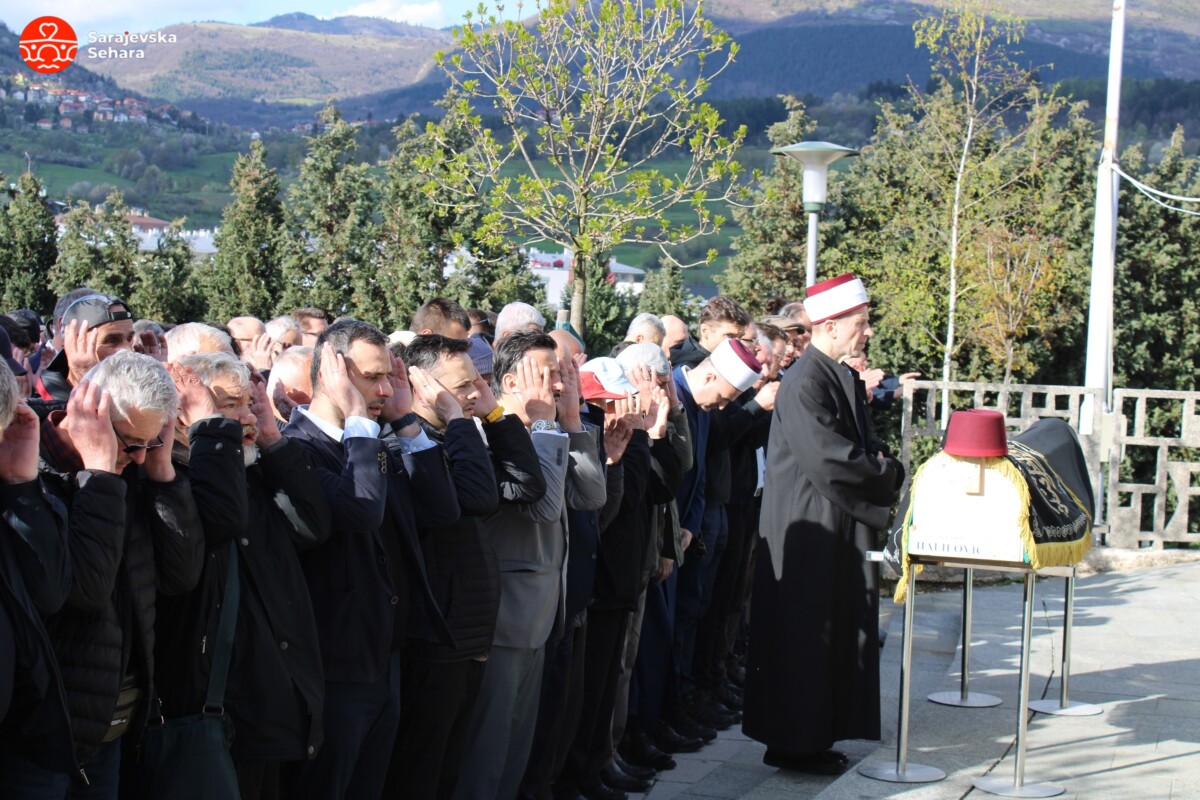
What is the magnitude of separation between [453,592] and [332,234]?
24916mm

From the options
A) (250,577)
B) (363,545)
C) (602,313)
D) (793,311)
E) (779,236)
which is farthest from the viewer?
(779,236)

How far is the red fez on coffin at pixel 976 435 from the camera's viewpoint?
532 centimetres

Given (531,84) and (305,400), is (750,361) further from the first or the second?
(531,84)

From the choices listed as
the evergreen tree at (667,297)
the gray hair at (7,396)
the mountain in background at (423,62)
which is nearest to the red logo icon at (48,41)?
the evergreen tree at (667,297)

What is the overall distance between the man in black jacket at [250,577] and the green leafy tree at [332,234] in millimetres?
23589

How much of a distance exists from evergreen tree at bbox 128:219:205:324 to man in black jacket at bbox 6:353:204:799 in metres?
23.9

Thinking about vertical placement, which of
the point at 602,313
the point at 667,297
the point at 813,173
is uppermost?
the point at 813,173

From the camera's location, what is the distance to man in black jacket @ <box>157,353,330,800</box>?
11.8 feet

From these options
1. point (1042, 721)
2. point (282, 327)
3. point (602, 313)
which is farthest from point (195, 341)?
point (602, 313)

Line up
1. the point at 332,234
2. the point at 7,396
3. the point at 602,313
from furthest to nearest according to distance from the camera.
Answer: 1. the point at 332,234
2. the point at 602,313
3. the point at 7,396

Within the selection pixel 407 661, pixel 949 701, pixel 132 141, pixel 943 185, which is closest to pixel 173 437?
pixel 407 661

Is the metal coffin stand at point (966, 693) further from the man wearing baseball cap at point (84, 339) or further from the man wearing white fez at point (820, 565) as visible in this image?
the man wearing baseball cap at point (84, 339)

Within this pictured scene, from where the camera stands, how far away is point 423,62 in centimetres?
18625

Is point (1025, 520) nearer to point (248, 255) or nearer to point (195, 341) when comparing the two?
point (195, 341)
